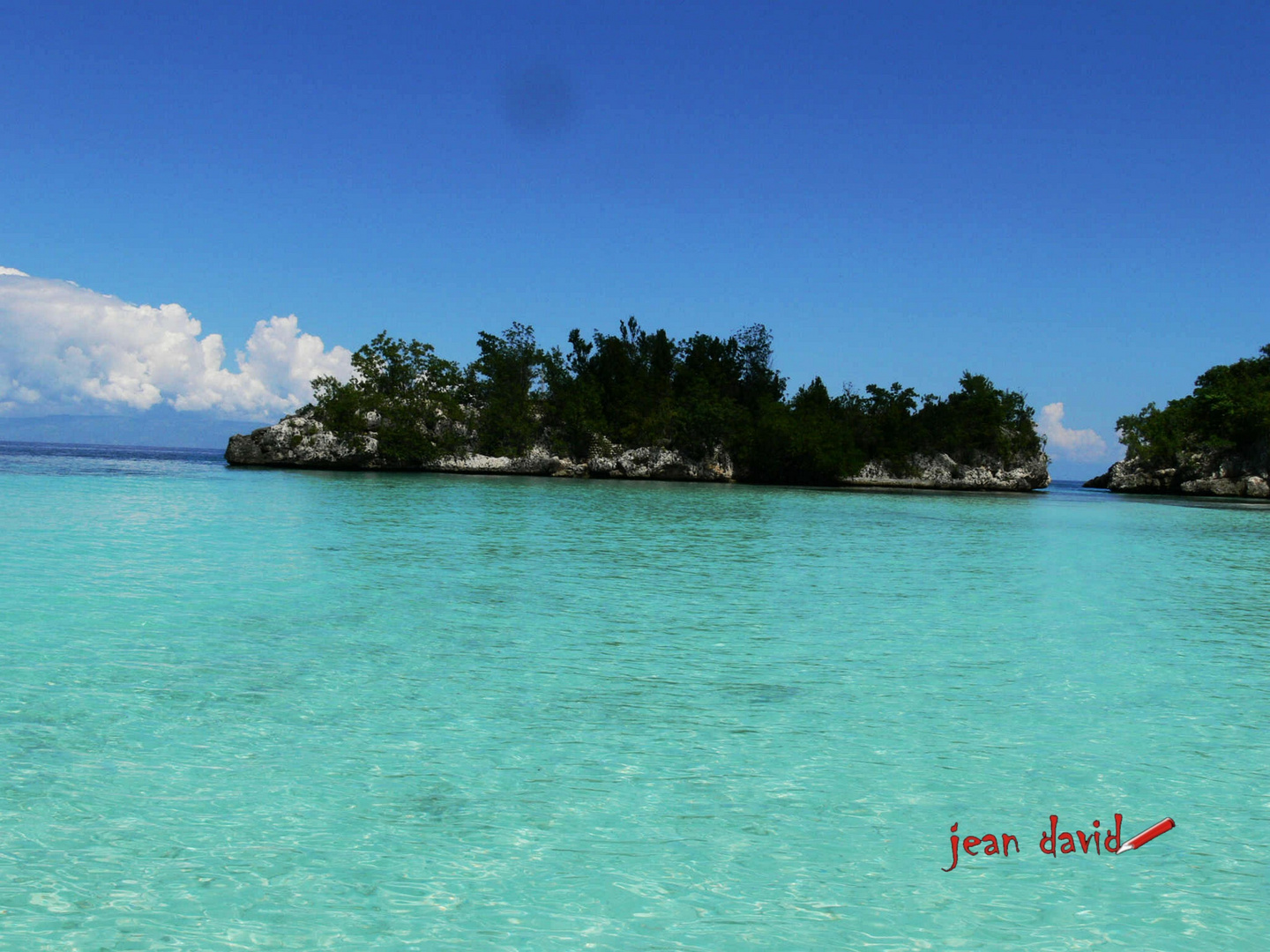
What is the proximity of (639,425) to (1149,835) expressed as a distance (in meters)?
66.2

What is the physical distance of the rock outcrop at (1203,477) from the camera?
6544 cm

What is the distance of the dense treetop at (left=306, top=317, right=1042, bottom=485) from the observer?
68312mm

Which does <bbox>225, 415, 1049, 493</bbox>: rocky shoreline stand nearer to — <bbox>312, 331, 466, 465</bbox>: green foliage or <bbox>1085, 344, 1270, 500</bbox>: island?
<bbox>312, 331, 466, 465</bbox>: green foliage

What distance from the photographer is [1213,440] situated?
220 feet

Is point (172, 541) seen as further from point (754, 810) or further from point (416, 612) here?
point (754, 810)

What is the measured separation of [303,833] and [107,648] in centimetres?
486

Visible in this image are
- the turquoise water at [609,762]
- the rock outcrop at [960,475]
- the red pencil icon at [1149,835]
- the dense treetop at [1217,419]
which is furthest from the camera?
the rock outcrop at [960,475]

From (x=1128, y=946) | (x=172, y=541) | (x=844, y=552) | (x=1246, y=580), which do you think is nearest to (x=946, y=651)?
(x=1128, y=946)

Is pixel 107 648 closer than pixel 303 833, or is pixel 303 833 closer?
pixel 303 833

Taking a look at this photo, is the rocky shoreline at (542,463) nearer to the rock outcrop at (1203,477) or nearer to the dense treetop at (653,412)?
the dense treetop at (653,412)

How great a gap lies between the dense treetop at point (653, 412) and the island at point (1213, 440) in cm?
1148

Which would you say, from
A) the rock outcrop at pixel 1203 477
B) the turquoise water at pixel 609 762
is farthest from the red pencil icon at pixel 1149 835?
the rock outcrop at pixel 1203 477

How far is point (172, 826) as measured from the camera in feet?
13.4

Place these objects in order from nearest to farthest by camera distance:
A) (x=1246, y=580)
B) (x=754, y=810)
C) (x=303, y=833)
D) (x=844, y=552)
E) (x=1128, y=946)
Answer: (x=1128, y=946)
(x=303, y=833)
(x=754, y=810)
(x=1246, y=580)
(x=844, y=552)
